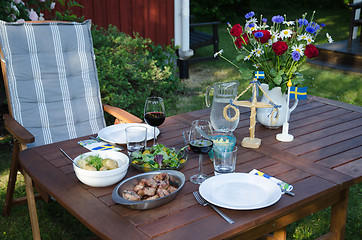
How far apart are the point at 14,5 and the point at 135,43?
51.3 inches

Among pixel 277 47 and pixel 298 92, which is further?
pixel 298 92

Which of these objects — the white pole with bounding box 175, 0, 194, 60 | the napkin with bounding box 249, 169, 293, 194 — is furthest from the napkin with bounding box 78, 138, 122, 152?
the white pole with bounding box 175, 0, 194, 60

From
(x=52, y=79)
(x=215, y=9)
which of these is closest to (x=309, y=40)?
(x=52, y=79)

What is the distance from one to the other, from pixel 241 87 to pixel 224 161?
4.10m

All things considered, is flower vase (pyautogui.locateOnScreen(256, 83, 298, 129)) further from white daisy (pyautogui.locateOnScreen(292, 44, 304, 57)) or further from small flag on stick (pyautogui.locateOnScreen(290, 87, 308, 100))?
white daisy (pyautogui.locateOnScreen(292, 44, 304, 57))

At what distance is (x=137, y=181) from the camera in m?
1.58

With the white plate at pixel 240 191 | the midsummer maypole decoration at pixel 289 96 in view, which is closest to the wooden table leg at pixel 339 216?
the midsummer maypole decoration at pixel 289 96

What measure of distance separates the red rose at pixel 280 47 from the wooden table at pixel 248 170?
44cm

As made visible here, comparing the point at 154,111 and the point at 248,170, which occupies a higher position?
the point at 154,111

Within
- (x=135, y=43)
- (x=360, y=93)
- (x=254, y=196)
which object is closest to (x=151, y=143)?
(x=254, y=196)

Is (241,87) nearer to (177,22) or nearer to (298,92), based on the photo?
(177,22)

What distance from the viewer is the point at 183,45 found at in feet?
19.5

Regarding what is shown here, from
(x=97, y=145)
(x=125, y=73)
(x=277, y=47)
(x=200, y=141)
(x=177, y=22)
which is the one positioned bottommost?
(x=125, y=73)

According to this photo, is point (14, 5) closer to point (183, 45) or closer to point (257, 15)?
point (183, 45)
